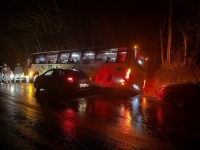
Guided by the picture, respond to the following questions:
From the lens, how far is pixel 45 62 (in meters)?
21.2

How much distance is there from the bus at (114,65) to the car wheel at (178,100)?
3.22 metres

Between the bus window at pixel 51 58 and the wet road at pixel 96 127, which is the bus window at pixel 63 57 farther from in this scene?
the wet road at pixel 96 127

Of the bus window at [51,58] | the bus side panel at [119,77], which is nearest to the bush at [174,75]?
the bus side panel at [119,77]

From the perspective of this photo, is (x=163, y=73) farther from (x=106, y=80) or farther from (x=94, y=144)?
(x=94, y=144)

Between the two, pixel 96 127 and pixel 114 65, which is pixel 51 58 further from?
pixel 96 127

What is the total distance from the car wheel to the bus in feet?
10.6

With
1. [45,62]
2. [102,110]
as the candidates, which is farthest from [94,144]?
[45,62]

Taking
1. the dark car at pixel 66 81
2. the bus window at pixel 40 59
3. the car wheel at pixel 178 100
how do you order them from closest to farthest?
1. the car wheel at pixel 178 100
2. the dark car at pixel 66 81
3. the bus window at pixel 40 59

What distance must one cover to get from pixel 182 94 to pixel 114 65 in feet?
15.6

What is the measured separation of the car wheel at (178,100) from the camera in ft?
34.1

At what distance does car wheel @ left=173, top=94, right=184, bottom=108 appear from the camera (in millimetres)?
10408

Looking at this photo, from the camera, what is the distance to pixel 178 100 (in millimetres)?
10570

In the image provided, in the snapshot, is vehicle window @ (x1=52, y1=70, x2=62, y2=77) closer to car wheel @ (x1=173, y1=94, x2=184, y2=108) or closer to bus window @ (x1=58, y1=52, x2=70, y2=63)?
bus window @ (x1=58, y1=52, x2=70, y2=63)

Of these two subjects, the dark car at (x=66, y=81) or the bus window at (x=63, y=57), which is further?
the bus window at (x=63, y=57)
